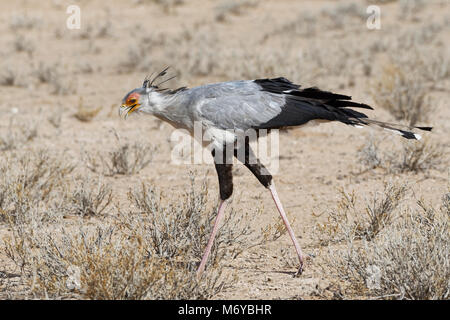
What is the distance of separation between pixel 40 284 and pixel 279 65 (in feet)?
25.9

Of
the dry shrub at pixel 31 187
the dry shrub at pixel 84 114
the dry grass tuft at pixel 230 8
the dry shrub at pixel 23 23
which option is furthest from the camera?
the dry grass tuft at pixel 230 8

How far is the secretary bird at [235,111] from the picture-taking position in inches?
163

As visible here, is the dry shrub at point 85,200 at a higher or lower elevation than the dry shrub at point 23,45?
lower

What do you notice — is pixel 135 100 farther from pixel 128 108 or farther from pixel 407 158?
pixel 407 158

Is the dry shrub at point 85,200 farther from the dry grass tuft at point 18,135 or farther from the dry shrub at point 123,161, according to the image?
the dry grass tuft at point 18,135

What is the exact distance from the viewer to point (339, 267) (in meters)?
3.94

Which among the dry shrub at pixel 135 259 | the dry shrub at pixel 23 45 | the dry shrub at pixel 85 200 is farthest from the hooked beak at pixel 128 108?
the dry shrub at pixel 23 45

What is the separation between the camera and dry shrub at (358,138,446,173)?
6.52 m

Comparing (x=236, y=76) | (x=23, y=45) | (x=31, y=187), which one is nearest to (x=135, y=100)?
(x=31, y=187)

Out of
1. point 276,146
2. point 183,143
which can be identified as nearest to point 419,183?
point 276,146

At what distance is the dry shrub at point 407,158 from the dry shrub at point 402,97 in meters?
1.40

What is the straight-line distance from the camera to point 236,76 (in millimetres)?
10906

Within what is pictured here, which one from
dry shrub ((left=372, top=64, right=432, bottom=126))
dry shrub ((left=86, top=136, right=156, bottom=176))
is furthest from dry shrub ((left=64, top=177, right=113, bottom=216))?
dry shrub ((left=372, top=64, right=432, bottom=126))

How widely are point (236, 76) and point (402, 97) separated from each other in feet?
10.6
